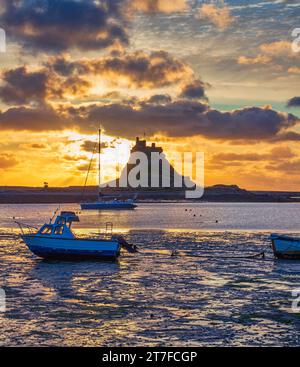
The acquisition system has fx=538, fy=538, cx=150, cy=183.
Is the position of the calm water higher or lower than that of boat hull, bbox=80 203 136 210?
lower

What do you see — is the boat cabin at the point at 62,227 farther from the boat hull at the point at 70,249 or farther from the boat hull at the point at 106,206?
the boat hull at the point at 106,206

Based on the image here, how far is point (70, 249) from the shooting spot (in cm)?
4091

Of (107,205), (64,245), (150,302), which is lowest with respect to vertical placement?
(150,302)

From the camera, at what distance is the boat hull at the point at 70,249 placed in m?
41.0

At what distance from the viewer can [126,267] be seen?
1528 inches

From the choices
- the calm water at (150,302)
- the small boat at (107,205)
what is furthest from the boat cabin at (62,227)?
the small boat at (107,205)

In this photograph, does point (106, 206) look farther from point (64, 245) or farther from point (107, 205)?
point (64, 245)

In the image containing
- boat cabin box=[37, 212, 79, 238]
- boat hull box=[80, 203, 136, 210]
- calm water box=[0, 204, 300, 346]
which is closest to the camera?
calm water box=[0, 204, 300, 346]

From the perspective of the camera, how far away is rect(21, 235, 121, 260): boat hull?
4097 cm

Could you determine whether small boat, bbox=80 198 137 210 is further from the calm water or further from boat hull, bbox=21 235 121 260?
boat hull, bbox=21 235 121 260

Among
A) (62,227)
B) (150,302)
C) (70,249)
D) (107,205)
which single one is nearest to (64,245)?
(70,249)

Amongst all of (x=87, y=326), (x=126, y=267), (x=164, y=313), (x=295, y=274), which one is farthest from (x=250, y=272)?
(x=87, y=326)

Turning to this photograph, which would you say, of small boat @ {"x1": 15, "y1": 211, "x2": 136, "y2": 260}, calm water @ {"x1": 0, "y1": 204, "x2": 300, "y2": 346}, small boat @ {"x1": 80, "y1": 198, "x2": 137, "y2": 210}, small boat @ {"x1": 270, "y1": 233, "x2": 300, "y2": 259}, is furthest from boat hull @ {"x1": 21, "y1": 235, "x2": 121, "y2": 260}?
small boat @ {"x1": 80, "y1": 198, "x2": 137, "y2": 210}

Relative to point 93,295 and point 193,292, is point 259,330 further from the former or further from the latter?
point 93,295
